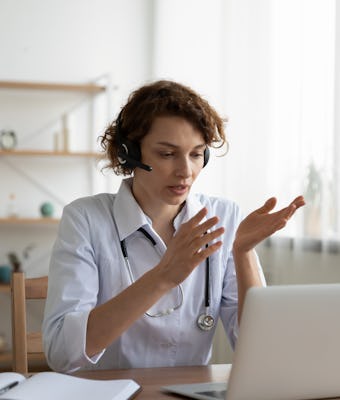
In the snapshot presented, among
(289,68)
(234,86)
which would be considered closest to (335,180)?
(289,68)

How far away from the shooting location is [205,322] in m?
1.85

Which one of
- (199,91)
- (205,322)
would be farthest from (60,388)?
(199,91)

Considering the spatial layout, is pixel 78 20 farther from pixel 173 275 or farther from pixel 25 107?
pixel 173 275

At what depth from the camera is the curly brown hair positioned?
1823 mm

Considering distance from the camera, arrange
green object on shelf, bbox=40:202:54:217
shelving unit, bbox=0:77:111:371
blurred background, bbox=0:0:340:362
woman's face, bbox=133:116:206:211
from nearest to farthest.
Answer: woman's face, bbox=133:116:206:211, blurred background, bbox=0:0:340:362, green object on shelf, bbox=40:202:54:217, shelving unit, bbox=0:77:111:371

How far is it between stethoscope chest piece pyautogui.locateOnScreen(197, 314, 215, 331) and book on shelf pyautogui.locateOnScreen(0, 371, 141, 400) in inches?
20.1

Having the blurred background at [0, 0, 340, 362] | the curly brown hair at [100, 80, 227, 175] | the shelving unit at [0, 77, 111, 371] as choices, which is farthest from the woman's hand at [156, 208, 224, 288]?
the shelving unit at [0, 77, 111, 371]

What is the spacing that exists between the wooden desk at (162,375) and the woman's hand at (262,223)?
0.28 m

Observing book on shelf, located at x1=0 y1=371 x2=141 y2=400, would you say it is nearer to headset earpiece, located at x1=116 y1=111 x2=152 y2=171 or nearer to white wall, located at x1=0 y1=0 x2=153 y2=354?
headset earpiece, located at x1=116 y1=111 x2=152 y2=171

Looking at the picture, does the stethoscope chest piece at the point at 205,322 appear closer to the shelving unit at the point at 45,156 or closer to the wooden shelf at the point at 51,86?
the shelving unit at the point at 45,156

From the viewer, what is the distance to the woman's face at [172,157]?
1783mm

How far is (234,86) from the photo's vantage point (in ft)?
12.2

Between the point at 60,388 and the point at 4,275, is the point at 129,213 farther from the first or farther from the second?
the point at 4,275

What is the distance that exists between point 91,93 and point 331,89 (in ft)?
6.27
